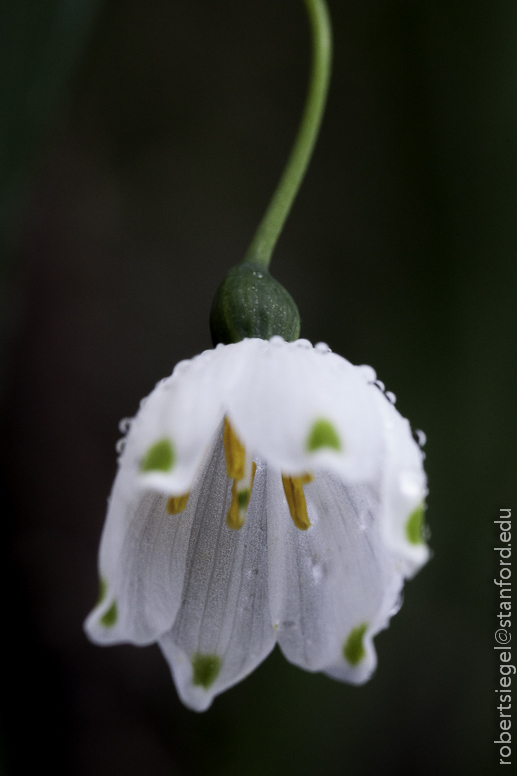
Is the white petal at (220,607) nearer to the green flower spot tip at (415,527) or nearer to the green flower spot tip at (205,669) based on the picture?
the green flower spot tip at (205,669)

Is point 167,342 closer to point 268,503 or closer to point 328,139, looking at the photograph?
point 328,139

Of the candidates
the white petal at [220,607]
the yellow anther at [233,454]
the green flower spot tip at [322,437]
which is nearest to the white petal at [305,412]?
the green flower spot tip at [322,437]

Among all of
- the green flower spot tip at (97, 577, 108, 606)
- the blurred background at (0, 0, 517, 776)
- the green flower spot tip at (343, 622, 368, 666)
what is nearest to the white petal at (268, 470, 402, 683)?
the green flower spot tip at (343, 622, 368, 666)

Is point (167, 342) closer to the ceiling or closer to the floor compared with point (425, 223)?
closer to the floor

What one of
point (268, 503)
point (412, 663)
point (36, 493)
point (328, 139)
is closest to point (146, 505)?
point (268, 503)

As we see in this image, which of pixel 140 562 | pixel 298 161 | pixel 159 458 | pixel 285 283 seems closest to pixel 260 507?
pixel 140 562

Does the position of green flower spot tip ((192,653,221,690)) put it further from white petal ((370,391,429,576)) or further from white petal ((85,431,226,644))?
white petal ((370,391,429,576))
